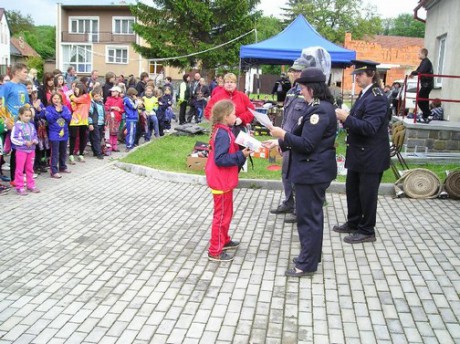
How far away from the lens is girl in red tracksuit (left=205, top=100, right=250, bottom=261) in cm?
539

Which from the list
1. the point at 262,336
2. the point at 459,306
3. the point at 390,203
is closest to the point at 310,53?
the point at 390,203

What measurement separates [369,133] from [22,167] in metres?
5.52

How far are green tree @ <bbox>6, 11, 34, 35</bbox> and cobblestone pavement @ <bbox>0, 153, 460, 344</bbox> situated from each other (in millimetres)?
88596

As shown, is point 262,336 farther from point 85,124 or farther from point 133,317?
point 85,124

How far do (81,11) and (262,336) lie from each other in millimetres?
52772

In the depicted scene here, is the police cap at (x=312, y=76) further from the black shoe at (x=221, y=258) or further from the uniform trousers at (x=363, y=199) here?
the black shoe at (x=221, y=258)

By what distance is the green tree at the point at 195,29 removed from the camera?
27.4 m

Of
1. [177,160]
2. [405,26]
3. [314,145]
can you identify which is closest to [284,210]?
[314,145]

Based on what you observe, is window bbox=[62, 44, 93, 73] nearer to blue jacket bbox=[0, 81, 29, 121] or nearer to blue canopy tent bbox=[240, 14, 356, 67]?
blue canopy tent bbox=[240, 14, 356, 67]

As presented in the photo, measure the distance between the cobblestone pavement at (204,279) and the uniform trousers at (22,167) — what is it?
37cm

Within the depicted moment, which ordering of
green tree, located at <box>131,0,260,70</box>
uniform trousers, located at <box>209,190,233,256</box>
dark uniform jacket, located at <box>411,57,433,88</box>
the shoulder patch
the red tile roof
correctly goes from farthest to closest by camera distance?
1. the red tile roof
2. green tree, located at <box>131,0,260,70</box>
3. dark uniform jacket, located at <box>411,57,433,88</box>
4. the shoulder patch
5. uniform trousers, located at <box>209,190,233,256</box>

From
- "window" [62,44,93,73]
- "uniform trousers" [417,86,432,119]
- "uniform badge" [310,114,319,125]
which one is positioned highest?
"window" [62,44,93,73]

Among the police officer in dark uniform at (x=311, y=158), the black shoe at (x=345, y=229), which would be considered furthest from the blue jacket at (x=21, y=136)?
the black shoe at (x=345, y=229)

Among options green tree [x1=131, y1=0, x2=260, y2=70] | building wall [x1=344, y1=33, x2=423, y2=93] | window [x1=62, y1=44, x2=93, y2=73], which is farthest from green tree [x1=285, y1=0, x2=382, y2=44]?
green tree [x1=131, y1=0, x2=260, y2=70]
